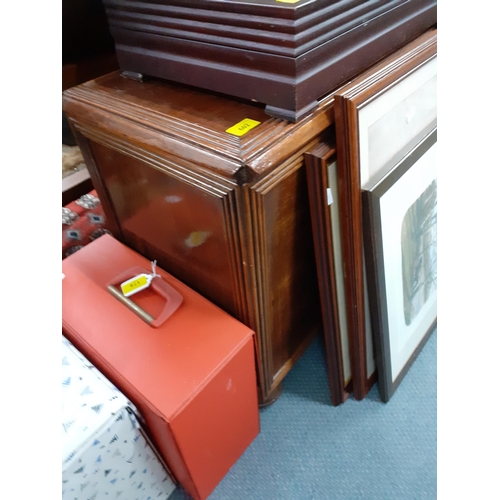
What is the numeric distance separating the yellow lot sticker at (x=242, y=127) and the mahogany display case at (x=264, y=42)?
42 millimetres

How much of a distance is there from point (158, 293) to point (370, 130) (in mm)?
599

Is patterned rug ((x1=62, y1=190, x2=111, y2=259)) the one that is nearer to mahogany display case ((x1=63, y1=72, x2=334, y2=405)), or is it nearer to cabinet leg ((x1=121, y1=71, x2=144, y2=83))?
mahogany display case ((x1=63, y1=72, x2=334, y2=405))

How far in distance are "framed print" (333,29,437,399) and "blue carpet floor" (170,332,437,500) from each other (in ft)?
0.74

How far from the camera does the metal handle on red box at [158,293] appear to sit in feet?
3.05

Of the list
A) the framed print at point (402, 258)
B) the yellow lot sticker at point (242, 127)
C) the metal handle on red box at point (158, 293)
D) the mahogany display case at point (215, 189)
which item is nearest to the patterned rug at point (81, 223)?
the mahogany display case at point (215, 189)

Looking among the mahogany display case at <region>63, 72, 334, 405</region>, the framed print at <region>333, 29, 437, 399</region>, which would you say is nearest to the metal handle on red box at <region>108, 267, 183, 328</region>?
the mahogany display case at <region>63, 72, 334, 405</region>

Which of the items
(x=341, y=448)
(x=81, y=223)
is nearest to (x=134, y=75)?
(x=81, y=223)

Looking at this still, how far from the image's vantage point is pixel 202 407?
85cm

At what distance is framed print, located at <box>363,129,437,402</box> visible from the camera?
2.99 ft

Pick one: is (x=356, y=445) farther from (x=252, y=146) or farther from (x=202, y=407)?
(x=252, y=146)

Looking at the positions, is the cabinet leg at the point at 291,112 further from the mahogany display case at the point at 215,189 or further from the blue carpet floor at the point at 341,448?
the blue carpet floor at the point at 341,448

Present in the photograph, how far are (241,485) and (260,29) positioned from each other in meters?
1.04

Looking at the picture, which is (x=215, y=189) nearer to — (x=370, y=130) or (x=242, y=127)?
(x=242, y=127)

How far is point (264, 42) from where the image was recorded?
27.8 inches
